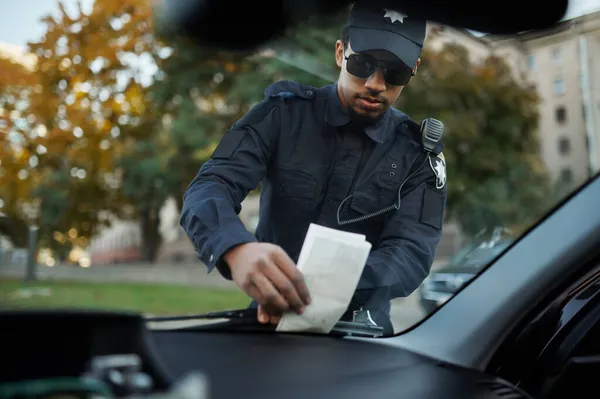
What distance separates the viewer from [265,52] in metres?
2.06

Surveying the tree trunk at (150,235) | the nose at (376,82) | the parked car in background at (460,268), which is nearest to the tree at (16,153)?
the tree trunk at (150,235)

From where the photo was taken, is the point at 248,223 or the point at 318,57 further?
the point at 318,57

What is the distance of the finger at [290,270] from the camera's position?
1.63m

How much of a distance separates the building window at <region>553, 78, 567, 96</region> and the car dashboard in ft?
3.81

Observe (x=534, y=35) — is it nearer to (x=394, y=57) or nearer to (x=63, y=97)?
(x=394, y=57)

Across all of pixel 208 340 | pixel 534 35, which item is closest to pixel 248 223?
pixel 208 340

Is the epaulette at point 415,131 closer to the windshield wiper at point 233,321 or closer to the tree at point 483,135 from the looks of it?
the tree at point 483,135

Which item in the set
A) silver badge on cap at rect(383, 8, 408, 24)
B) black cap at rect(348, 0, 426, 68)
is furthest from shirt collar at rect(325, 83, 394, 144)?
silver badge on cap at rect(383, 8, 408, 24)

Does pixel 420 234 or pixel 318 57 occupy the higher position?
pixel 318 57

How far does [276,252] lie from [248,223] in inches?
9.9

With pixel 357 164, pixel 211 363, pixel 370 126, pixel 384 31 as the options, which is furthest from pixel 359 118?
pixel 211 363

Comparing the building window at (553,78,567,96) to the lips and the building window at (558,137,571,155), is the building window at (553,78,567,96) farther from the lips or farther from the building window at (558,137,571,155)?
the lips

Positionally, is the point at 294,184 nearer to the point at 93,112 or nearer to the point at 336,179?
the point at 336,179

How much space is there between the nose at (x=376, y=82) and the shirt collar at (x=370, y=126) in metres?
0.08
